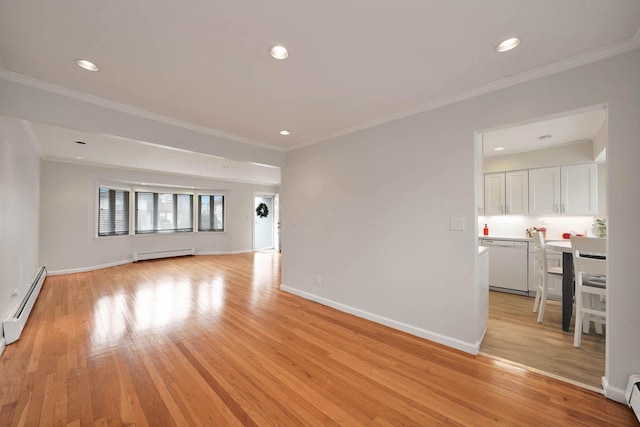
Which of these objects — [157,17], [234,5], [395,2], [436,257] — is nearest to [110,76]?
[157,17]

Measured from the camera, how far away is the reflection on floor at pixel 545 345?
84.2 inches

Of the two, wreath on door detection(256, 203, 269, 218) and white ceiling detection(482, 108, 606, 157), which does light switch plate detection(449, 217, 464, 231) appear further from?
wreath on door detection(256, 203, 269, 218)

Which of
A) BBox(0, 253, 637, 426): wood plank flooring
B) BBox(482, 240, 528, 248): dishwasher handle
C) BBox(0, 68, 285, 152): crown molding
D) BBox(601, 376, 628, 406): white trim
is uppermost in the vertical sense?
BBox(0, 68, 285, 152): crown molding

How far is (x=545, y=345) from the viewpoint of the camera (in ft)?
8.32

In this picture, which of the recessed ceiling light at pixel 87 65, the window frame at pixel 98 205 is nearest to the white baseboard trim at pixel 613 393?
the recessed ceiling light at pixel 87 65

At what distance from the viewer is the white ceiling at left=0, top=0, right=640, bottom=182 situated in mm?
1479

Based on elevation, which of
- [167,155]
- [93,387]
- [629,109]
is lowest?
[93,387]

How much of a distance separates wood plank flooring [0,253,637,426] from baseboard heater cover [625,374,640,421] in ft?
0.24

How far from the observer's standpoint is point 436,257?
2.66 metres

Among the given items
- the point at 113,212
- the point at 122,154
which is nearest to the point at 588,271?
the point at 122,154

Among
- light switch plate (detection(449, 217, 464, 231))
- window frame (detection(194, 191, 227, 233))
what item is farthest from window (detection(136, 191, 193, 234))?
light switch plate (detection(449, 217, 464, 231))

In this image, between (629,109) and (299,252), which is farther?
(299,252)

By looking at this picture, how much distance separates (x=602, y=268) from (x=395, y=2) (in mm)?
2895

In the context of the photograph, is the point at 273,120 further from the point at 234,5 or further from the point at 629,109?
the point at 629,109
